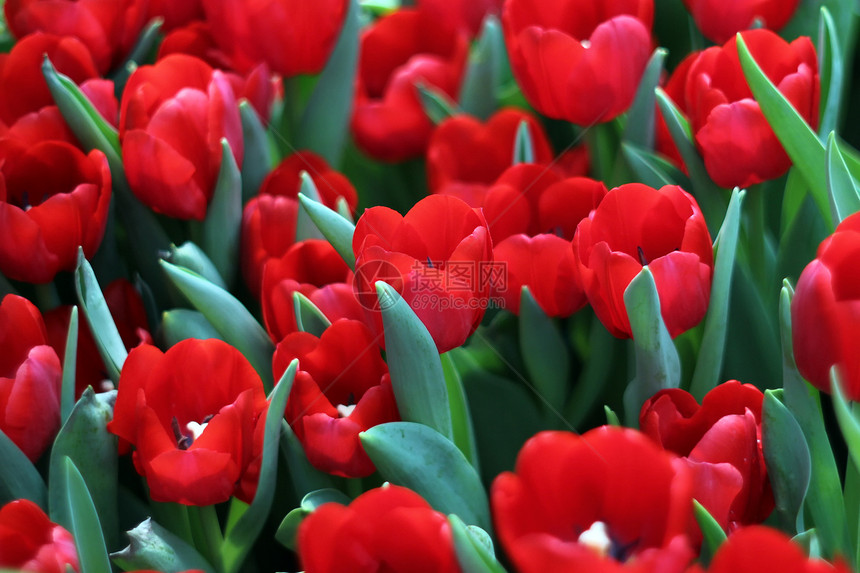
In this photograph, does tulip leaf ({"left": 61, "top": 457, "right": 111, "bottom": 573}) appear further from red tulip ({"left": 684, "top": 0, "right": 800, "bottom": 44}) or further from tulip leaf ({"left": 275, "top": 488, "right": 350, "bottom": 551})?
red tulip ({"left": 684, "top": 0, "right": 800, "bottom": 44})

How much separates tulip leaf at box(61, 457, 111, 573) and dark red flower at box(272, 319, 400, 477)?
107 mm

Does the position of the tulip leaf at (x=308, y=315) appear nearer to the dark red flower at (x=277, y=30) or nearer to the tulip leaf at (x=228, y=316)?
the tulip leaf at (x=228, y=316)

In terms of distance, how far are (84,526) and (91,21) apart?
1.44 ft

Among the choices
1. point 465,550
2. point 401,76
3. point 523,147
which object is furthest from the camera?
point 401,76

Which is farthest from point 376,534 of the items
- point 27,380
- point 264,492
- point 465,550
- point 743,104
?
point 743,104

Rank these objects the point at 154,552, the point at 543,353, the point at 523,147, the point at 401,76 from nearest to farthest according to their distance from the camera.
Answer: the point at 154,552 < the point at 543,353 < the point at 523,147 < the point at 401,76

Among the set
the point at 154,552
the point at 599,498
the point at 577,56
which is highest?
the point at 577,56

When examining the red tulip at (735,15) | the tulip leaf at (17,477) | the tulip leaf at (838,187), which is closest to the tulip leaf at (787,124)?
the tulip leaf at (838,187)

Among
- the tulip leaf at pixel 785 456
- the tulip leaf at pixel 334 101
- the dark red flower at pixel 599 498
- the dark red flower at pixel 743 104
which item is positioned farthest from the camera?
the tulip leaf at pixel 334 101

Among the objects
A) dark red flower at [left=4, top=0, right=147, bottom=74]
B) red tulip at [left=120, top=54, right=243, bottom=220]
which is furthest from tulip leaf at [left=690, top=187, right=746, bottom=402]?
dark red flower at [left=4, top=0, right=147, bottom=74]

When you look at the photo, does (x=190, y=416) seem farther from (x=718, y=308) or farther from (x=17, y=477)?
(x=718, y=308)

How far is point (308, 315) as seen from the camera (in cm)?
50

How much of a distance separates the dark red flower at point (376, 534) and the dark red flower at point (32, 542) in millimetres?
116

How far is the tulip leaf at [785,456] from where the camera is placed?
0.42 m
